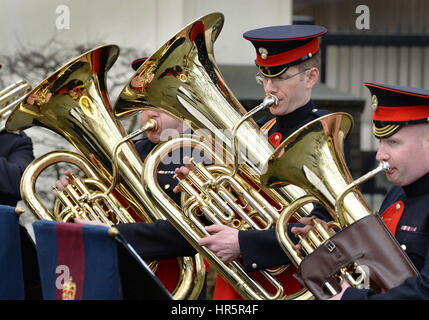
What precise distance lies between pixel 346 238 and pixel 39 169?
163cm

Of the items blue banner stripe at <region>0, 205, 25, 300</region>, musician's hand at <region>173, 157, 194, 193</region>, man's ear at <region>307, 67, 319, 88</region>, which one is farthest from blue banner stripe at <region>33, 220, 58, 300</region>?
man's ear at <region>307, 67, 319, 88</region>

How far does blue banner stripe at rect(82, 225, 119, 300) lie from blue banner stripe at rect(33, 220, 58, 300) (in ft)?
0.48

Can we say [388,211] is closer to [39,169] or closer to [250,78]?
[39,169]

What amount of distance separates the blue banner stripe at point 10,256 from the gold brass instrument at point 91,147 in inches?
28.6

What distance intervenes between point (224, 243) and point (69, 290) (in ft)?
2.72

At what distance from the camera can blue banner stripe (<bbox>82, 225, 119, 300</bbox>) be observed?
2217 millimetres

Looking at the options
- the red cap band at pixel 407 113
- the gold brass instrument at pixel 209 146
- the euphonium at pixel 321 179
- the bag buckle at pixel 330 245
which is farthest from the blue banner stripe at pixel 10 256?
the red cap band at pixel 407 113

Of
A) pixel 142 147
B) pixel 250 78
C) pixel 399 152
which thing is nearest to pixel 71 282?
pixel 399 152

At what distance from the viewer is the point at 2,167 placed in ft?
13.4

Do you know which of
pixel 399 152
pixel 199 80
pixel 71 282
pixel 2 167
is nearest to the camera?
pixel 71 282

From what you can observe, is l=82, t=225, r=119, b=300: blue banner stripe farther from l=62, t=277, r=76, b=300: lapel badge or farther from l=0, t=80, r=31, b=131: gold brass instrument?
l=0, t=80, r=31, b=131: gold brass instrument

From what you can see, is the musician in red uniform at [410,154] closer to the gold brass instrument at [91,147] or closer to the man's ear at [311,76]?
the man's ear at [311,76]

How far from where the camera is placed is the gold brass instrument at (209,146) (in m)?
2.99

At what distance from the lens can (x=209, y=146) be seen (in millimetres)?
3123
